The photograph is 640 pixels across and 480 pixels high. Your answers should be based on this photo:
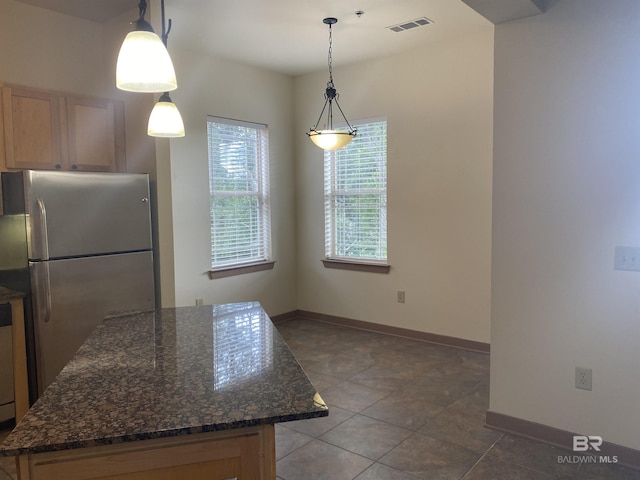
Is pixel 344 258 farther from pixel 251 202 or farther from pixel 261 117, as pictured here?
pixel 261 117

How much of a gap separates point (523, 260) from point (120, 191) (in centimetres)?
269

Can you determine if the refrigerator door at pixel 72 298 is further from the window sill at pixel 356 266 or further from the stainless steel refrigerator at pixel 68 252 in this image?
the window sill at pixel 356 266

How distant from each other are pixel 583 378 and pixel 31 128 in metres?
3.87

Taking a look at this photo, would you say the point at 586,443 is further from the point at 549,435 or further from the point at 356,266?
the point at 356,266

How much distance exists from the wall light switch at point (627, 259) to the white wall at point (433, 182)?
1.72 m

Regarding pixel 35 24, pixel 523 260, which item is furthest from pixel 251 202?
pixel 523 260

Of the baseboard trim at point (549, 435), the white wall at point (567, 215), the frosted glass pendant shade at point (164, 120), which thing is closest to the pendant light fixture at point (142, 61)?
the frosted glass pendant shade at point (164, 120)

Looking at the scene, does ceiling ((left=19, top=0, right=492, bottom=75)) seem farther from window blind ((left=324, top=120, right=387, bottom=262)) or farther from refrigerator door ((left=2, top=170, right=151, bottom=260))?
refrigerator door ((left=2, top=170, right=151, bottom=260))

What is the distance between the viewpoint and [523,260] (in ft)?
8.86

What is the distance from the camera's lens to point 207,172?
14.9 ft

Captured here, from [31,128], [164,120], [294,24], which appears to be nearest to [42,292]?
[31,128]

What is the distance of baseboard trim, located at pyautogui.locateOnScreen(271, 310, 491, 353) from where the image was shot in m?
4.34

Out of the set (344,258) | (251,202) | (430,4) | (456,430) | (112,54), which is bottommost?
(456,430)

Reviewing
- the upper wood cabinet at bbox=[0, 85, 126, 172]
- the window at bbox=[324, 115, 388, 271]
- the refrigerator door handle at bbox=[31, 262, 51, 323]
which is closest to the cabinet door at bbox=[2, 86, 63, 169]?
the upper wood cabinet at bbox=[0, 85, 126, 172]
